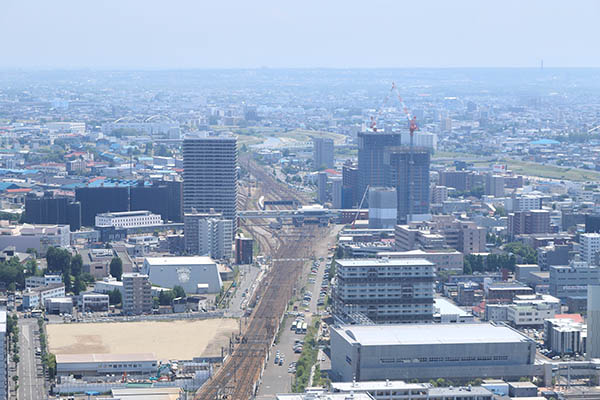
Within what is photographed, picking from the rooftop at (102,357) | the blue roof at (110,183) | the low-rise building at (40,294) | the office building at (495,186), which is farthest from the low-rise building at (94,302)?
the office building at (495,186)

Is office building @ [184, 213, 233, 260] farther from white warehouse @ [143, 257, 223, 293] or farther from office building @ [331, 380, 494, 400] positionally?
Result: office building @ [331, 380, 494, 400]

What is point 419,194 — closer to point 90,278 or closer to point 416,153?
point 416,153

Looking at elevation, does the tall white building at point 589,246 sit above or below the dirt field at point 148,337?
above

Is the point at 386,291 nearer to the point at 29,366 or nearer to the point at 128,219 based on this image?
the point at 29,366

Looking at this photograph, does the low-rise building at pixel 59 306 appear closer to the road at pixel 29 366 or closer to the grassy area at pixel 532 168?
the road at pixel 29 366

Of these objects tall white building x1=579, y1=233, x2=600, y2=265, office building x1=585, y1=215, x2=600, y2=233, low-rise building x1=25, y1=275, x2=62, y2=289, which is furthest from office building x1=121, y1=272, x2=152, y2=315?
office building x1=585, y1=215, x2=600, y2=233
